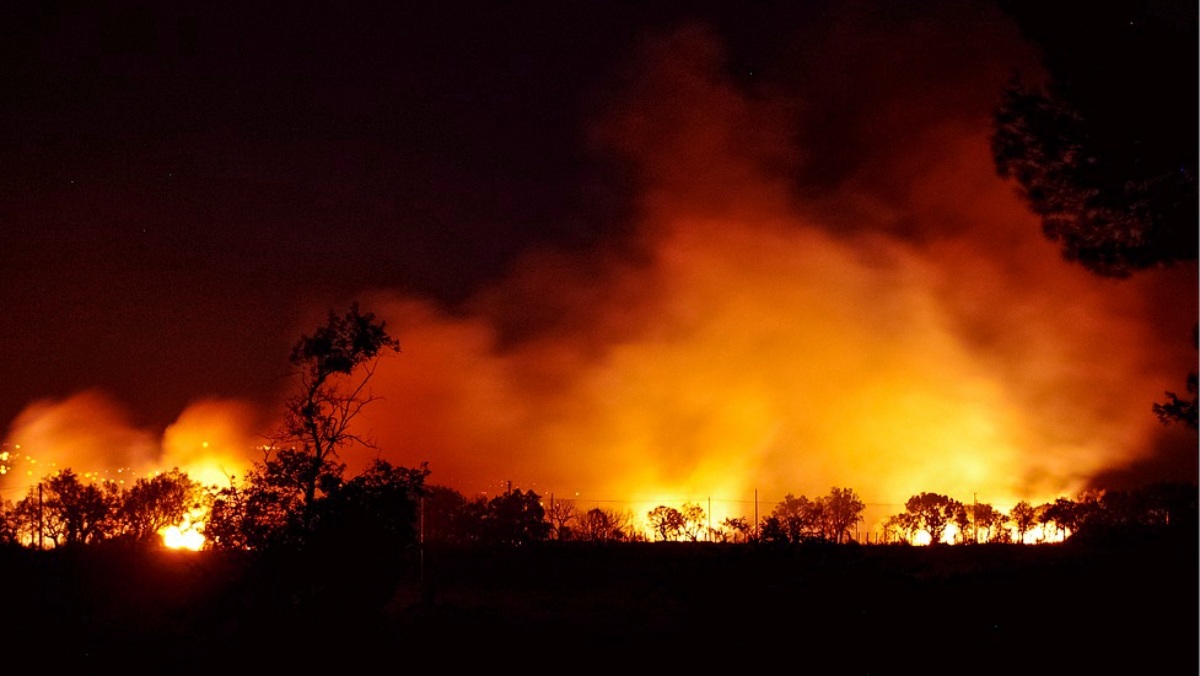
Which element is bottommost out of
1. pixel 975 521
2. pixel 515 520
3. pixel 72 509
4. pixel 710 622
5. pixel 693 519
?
pixel 710 622

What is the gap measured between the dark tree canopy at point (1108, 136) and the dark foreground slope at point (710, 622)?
442 centimetres

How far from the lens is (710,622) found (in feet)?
49.1

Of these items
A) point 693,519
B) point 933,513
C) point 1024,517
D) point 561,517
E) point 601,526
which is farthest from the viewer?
point 933,513

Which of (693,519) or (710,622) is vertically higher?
(693,519)

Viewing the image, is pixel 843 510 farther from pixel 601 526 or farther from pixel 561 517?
pixel 561 517

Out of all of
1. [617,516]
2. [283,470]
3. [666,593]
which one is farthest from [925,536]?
[283,470]

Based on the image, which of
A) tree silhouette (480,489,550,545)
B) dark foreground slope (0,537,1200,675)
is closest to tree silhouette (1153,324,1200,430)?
dark foreground slope (0,537,1200,675)

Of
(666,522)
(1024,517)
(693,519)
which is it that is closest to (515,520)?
(666,522)

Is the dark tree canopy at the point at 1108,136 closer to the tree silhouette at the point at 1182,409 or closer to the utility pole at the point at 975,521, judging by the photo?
the tree silhouette at the point at 1182,409

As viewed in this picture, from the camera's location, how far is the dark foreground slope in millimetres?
12359

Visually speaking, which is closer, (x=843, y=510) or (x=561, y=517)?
(x=561, y=517)

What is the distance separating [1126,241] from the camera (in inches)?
567

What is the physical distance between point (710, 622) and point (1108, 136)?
8.96 m

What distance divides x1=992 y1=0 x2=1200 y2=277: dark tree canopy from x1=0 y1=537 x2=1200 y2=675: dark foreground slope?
4.42 metres
